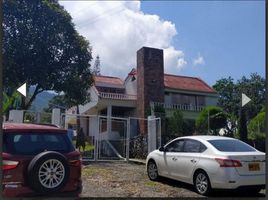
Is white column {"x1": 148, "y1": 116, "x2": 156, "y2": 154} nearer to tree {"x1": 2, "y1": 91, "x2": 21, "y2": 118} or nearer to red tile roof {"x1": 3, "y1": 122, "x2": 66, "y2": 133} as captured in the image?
tree {"x1": 2, "y1": 91, "x2": 21, "y2": 118}

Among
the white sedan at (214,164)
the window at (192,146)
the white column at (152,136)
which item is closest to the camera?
the white sedan at (214,164)

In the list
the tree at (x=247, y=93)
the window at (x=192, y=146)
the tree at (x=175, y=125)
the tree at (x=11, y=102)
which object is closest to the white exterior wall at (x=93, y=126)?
the tree at (x=175, y=125)

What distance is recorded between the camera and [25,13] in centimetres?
931

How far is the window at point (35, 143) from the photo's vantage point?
732 centimetres

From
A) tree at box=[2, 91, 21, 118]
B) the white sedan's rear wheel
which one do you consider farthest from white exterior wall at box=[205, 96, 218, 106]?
the white sedan's rear wheel

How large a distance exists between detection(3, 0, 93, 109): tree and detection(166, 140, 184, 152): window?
106 inches

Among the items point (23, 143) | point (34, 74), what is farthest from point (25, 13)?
point (23, 143)

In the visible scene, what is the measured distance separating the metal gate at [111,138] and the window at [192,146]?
17.0ft

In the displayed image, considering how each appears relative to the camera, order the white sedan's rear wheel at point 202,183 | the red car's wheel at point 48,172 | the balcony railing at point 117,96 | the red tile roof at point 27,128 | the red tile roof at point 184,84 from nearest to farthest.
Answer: the red car's wheel at point 48,172 < the red tile roof at point 27,128 < the white sedan's rear wheel at point 202,183 < the red tile roof at point 184,84 < the balcony railing at point 117,96

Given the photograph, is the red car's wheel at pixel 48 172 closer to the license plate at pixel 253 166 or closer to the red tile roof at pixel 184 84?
the license plate at pixel 253 166

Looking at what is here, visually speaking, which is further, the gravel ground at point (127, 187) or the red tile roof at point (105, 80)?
the red tile roof at point (105, 80)

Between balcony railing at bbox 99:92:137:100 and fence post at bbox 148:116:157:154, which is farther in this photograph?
balcony railing at bbox 99:92:137:100

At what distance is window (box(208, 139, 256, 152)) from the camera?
368 inches

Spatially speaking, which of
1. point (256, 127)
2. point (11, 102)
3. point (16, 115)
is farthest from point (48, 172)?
point (256, 127)
